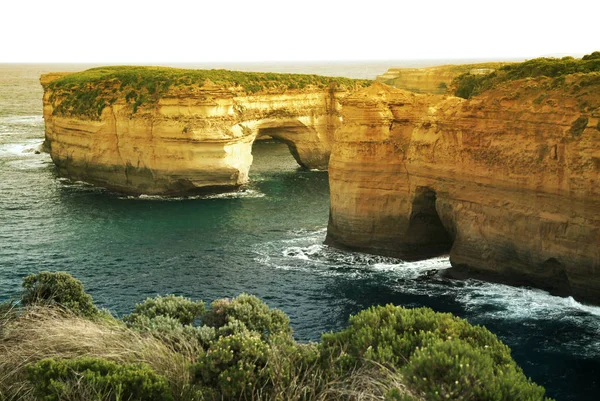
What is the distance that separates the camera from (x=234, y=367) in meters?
16.0

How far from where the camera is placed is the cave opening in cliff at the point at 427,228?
1576 inches

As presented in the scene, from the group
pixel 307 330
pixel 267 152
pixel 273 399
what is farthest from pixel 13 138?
pixel 273 399

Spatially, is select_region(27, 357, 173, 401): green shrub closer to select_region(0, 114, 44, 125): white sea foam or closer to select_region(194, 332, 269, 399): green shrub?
select_region(194, 332, 269, 399): green shrub

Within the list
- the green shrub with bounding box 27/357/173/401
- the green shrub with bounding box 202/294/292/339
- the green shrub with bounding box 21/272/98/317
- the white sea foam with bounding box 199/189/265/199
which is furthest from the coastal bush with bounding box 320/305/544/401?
the white sea foam with bounding box 199/189/265/199

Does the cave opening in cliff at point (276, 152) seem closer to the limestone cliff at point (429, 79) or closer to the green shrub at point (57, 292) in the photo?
the limestone cliff at point (429, 79)

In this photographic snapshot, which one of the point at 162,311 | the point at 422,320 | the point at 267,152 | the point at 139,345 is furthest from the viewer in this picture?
the point at 267,152

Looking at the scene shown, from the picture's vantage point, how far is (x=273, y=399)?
15.5 m

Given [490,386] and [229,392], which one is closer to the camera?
[490,386]

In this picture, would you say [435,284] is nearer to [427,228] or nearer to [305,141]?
[427,228]

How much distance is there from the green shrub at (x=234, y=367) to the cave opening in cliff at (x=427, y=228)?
24.8 metres

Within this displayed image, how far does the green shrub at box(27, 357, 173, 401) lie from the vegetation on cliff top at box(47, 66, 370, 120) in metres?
44.7

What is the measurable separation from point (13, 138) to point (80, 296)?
80.4 meters

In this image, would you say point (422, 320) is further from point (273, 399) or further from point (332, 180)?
point (332, 180)

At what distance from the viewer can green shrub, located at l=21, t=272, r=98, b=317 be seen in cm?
2445
